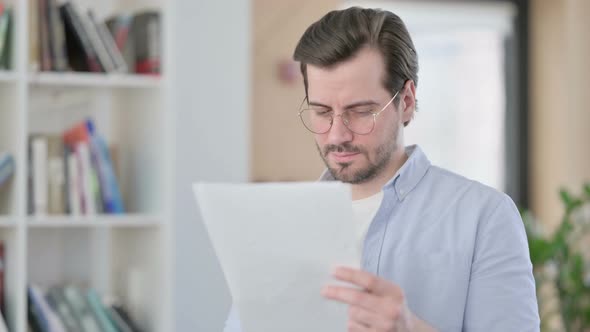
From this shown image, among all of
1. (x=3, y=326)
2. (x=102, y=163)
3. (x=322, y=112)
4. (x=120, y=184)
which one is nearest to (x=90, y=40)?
(x=102, y=163)

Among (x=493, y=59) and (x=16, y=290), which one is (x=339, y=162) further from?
(x=493, y=59)

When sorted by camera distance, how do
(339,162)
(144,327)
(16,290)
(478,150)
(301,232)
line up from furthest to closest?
1. (478,150)
2. (144,327)
3. (16,290)
4. (339,162)
5. (301,232)

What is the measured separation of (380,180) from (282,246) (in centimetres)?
36

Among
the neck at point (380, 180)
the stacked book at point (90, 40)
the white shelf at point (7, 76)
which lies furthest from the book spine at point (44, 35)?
the neck at point (380, 180)

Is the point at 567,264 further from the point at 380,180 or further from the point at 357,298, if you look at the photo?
the point at 357,298

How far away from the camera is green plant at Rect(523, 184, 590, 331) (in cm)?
365

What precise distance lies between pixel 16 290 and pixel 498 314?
1665 mm

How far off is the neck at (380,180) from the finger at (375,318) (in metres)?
0.38

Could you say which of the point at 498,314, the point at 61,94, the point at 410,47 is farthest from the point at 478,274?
the point at 61,94

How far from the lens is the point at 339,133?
1.55 m

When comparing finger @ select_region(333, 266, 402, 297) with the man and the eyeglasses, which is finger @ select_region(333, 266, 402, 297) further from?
the eyeglasses

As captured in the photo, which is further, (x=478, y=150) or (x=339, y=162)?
(x=478, y=150)

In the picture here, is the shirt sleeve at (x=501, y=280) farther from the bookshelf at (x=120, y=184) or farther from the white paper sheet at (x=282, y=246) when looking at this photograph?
the bookshelf at (x=120, y=184)

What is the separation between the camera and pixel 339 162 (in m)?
1.58
